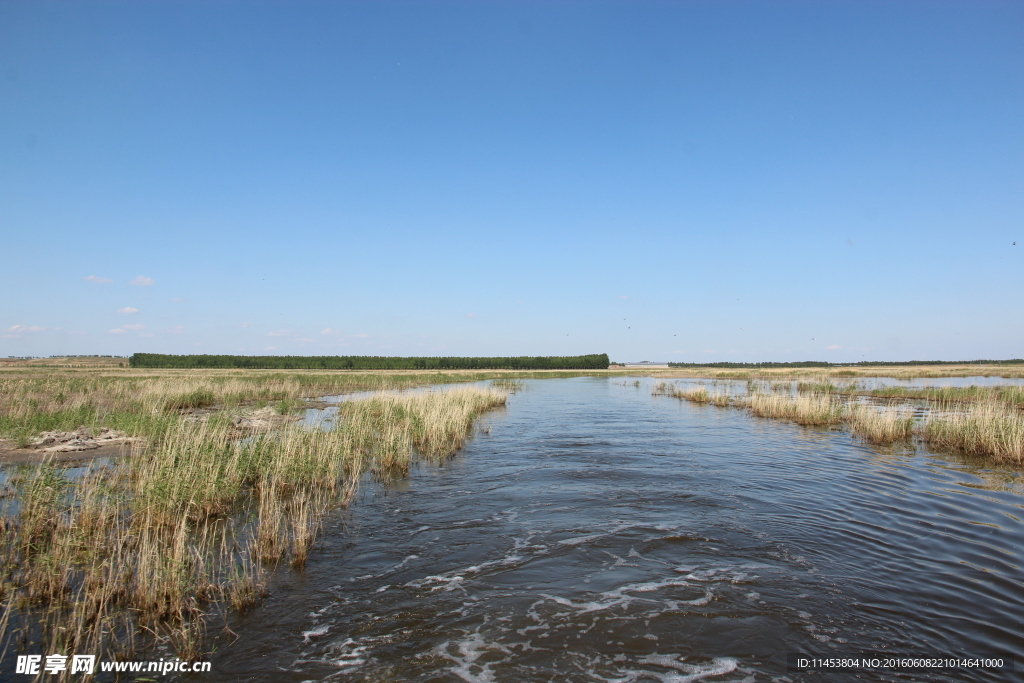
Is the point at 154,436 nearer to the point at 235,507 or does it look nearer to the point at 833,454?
the point at 235,507

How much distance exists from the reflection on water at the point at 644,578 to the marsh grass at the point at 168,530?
0.80m

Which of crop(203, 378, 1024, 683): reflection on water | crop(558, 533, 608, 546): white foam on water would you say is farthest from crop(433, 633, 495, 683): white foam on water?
crop(558, 533, 608, 546): white foam on water

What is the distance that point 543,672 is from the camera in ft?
18.6

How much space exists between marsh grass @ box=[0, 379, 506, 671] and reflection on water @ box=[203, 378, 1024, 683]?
0.80m

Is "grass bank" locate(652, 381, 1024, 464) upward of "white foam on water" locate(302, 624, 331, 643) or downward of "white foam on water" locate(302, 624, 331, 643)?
upward

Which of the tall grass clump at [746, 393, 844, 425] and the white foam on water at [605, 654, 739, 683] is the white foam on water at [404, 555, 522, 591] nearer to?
the white foam on water at [605, 654, 739, 683]

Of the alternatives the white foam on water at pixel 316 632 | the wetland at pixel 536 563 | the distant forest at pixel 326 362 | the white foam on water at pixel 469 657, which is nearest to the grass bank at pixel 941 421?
the wetland at pixel 536 563

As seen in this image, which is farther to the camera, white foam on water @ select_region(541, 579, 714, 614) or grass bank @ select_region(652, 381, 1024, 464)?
grass bank @ select_region(652, 381, 1024, 464)

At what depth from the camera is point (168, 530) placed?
9125mm

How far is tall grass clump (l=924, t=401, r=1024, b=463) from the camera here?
53.7ft

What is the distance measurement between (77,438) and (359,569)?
50.8 ft

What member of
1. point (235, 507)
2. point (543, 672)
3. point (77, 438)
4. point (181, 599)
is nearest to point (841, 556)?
point (543, 672)

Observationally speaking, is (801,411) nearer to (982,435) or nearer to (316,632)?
(982,435)

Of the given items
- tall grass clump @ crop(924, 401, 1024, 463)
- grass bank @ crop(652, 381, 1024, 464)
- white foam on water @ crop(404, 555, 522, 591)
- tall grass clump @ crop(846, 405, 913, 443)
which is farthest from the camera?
tall grass clump @ crop(846, 405, 913, 443)
